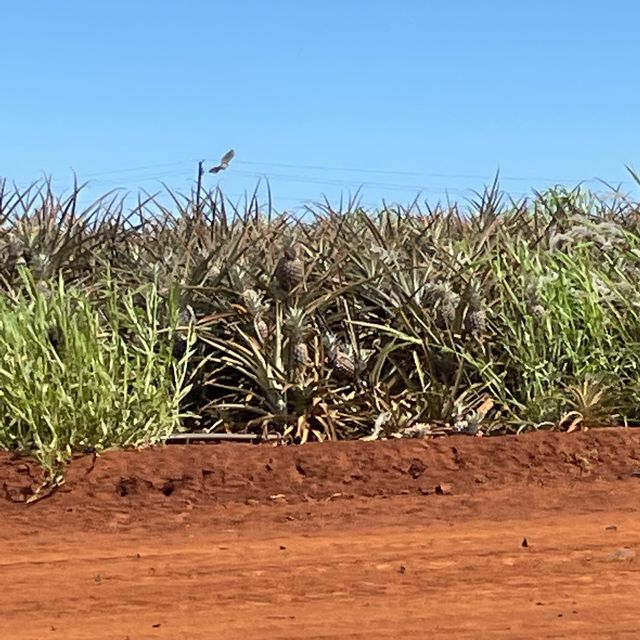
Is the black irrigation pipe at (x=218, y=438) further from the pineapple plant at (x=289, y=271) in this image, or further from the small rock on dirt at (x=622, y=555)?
the small rock on dirt at (x=622, y=555)

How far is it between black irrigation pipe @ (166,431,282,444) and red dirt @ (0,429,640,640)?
0.31m

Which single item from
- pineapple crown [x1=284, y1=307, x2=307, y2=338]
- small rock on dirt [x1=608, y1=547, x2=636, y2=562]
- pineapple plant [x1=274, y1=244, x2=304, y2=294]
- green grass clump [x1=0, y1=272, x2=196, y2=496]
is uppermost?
pineapple plant [x1=274, y1=244, x2=304, y2=294]

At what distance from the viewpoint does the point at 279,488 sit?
497 cm

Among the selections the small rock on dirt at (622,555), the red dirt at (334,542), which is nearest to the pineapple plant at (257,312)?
the red dirt at (334,542)

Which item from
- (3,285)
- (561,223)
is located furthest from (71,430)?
(561,223)

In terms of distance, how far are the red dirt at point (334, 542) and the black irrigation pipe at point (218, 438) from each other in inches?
12.0

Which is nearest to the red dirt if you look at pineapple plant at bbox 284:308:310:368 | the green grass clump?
the green grass clump

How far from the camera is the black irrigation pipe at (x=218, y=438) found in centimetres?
565

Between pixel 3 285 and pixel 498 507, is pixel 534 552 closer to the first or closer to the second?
pixel 498 507

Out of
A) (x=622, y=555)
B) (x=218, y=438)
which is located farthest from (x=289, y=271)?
(x=622, y=555)

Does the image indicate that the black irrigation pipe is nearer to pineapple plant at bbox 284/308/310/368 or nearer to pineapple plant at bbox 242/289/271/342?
pineapple plant at bbox 284/308/310/368

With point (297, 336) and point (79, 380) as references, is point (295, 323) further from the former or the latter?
point (79, 380)

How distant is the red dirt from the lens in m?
3.44

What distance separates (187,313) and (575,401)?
2060mm
